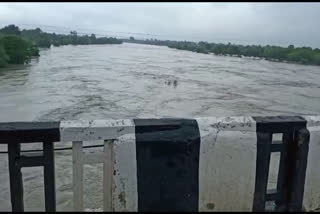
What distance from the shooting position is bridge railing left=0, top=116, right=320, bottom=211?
203 cm

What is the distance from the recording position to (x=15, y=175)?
1992mm

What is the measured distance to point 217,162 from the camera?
2.25m

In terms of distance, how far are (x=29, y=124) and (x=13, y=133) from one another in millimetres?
103

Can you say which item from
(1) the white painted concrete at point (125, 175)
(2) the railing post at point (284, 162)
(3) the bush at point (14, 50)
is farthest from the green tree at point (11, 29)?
(2) the railing post at point (284, 162)

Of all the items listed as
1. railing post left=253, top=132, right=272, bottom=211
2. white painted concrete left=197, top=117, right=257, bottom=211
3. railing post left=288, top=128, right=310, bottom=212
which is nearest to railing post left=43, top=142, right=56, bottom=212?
white painted concrete left=197, top=117, right=257, bottom=211

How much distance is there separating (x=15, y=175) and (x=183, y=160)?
3.28 ft

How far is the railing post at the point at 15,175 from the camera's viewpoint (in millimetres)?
1971

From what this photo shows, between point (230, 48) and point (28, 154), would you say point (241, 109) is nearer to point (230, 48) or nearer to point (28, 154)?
point (28, 154)

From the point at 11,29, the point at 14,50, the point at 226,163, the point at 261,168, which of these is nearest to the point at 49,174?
the point at 226,163

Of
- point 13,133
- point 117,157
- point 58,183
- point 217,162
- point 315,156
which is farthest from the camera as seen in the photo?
point 58,183

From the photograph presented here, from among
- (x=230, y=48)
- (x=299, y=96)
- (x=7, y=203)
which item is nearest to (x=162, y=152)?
(x=7, y=203)

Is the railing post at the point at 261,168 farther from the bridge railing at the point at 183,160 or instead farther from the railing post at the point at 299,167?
the railing post at the point at 299,167

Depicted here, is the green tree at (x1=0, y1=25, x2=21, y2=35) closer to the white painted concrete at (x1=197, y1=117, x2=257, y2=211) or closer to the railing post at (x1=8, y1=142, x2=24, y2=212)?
the railing post at (x1=8, y1=142, x2=24, y2=212)

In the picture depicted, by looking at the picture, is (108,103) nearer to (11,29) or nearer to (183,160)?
(183,160)
